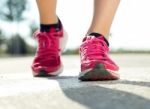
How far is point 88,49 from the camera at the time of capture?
7.88 ft

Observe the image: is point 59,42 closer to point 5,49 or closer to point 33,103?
point 33,103

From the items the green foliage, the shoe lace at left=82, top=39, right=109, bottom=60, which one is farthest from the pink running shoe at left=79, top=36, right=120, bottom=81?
the green foliage

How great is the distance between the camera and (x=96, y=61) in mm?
2312

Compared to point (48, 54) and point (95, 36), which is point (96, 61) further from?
point (48, 54)

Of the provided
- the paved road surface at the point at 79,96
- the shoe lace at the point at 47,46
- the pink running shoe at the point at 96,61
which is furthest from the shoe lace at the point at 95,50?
the shoe lace at the point at 47,46

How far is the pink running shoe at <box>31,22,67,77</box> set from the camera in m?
2.75

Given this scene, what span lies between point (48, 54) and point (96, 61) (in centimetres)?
51

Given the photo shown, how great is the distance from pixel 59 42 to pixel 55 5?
0.74 feet

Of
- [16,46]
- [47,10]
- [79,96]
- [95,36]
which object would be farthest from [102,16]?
[16,46]

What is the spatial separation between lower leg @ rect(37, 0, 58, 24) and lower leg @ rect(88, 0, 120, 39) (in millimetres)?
355

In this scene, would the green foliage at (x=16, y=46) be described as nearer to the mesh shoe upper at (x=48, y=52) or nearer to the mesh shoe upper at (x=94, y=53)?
the mesh shoe upper at (x=48, y=52)

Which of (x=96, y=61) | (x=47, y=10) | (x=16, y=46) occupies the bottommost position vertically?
(x=16, y=46)

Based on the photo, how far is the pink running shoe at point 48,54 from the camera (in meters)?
2.75

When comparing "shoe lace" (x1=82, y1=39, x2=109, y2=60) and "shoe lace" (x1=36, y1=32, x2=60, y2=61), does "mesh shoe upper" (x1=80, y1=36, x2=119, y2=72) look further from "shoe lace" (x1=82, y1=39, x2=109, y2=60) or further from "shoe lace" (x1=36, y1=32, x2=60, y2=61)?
"shoe lace" (x1=36, y1=32, x2=60, y2=61)
